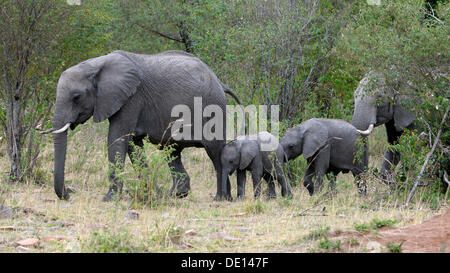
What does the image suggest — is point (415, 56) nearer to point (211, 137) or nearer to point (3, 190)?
point (211, 137)

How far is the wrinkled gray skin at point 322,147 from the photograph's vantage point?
11.1 m

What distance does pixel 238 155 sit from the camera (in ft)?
35.4

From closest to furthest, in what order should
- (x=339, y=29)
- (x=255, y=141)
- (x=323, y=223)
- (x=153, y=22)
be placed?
(x=323, y=223), (x=255, y=141), (x=339, y=29), (x=153, y=22)

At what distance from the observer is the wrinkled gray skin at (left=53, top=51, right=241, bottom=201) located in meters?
9.91

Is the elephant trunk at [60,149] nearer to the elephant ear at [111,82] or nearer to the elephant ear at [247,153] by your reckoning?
the elephant ear at [111,82]

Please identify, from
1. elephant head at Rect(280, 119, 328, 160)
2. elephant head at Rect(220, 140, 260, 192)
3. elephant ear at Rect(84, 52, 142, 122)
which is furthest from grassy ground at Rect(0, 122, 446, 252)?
elephant ear at Rect(84, 52, 142, 122)

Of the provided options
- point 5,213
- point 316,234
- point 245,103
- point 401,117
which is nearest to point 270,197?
point 401,117

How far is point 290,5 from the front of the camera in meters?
12.9

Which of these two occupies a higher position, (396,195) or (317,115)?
(317,115)

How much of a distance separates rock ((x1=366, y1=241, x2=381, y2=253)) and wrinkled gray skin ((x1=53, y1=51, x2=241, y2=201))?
386 cm

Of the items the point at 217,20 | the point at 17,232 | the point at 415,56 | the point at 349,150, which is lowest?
the point at 17,232

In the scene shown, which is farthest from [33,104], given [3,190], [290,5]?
[290,5]

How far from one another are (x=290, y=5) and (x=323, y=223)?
5.76m

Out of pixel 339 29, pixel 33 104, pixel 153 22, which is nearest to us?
pixel 33 104
